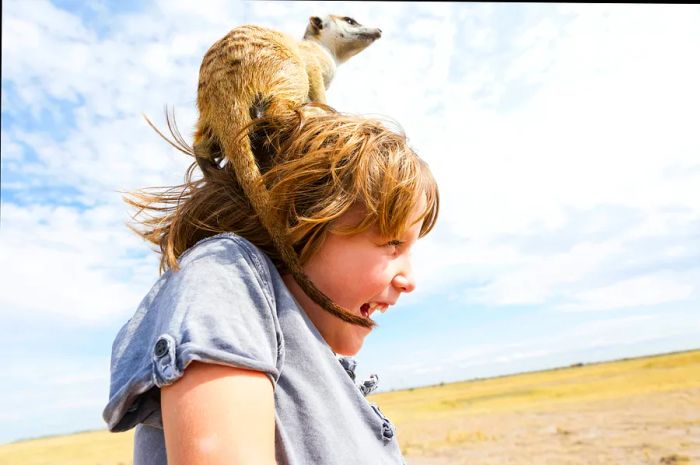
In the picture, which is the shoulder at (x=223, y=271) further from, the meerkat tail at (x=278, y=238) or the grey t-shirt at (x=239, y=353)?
the meerkat tail at (x=278, y=238)

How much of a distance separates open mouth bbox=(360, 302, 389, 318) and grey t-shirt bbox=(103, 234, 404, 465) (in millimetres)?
193

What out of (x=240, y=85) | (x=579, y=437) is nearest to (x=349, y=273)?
(x=240, y=85)

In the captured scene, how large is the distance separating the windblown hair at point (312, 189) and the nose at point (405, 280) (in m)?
0.10

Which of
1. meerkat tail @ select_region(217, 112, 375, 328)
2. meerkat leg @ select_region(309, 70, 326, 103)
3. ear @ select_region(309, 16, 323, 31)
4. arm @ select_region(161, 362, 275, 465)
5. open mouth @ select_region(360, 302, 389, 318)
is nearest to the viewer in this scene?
arm @ select_region(161, 362, 275, 465)

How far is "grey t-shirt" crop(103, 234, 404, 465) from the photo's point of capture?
869 mm

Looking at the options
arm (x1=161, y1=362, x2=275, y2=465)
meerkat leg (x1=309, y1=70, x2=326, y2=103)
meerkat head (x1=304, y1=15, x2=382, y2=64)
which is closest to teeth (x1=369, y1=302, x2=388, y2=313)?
arm (x1=161, y1=362, x2=275, y2=465)

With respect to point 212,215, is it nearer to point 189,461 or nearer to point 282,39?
point 189,461

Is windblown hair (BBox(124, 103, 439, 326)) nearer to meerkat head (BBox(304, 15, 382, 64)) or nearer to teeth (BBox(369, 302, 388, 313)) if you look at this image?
teeth (BBox(369, 302, 388, 313))

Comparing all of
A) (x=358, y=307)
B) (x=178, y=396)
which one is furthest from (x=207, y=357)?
(x=358, y=307)

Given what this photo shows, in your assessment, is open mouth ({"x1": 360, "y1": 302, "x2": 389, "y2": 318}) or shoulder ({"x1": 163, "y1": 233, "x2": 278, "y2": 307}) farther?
open mouth ({"x1": 360, "y1": 302, "x2": 389, "y2": 318})

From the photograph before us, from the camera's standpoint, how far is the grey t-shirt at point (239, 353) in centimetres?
87

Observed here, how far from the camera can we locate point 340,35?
4.29 metres

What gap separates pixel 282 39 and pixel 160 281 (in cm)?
181

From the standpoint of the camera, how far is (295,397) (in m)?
1.04
